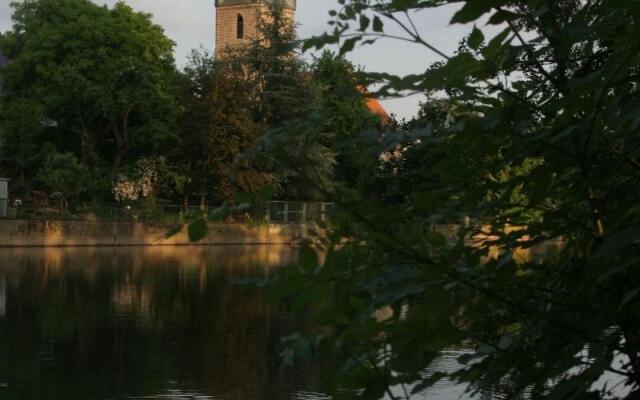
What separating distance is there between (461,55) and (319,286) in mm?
629

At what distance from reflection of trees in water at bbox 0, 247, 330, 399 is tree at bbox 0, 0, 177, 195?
2729 centimetres

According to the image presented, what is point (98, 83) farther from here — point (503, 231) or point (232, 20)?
point (503, 231)

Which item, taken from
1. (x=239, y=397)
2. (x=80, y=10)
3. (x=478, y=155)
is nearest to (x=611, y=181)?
(x=478, y=155)

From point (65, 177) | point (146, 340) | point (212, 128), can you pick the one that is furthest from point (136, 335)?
point (212, 128)

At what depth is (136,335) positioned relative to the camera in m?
15.2

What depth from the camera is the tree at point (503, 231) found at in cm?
246

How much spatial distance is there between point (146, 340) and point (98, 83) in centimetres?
4349

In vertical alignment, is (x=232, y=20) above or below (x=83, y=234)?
above

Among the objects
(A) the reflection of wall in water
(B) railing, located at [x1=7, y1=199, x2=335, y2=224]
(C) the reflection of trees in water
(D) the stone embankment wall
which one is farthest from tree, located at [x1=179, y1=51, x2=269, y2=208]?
(A) the reflection of wall in water

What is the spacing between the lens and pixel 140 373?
37.7ft

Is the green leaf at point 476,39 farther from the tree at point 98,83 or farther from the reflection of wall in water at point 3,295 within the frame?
the tree at point 98,83

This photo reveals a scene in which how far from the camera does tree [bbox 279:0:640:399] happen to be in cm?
246

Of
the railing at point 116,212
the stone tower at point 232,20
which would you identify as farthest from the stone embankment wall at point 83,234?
the stone tower at point 232,20

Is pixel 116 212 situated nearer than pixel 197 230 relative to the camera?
No
